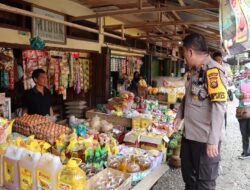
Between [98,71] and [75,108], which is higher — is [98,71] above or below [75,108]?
above

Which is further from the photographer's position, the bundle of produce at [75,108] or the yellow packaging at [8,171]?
the bundle of produce at [75,108]

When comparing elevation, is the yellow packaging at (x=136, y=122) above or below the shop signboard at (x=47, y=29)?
below

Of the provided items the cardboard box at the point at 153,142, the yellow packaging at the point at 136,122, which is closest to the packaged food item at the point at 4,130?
the cardboard box at the point at 153,142

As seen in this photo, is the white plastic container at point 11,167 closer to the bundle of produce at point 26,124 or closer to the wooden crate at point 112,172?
the wooden crate at point 112,172

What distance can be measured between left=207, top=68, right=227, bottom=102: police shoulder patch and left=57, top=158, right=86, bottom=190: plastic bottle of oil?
1.18m

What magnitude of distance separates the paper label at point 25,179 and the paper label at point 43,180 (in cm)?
8

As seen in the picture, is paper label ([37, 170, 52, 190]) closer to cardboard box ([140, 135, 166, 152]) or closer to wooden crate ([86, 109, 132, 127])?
cardboard box ([140, 135, 166, 152])

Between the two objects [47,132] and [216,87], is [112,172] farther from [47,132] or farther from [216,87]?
[216,87]

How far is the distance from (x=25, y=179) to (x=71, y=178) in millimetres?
397

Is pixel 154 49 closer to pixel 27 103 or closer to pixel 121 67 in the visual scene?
pixel 121 67

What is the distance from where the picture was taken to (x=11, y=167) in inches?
64.9

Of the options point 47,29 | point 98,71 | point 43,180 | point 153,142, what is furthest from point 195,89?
point 98,71

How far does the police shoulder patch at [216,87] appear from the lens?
188 cm

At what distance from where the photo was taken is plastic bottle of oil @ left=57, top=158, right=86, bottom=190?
1.39 m
